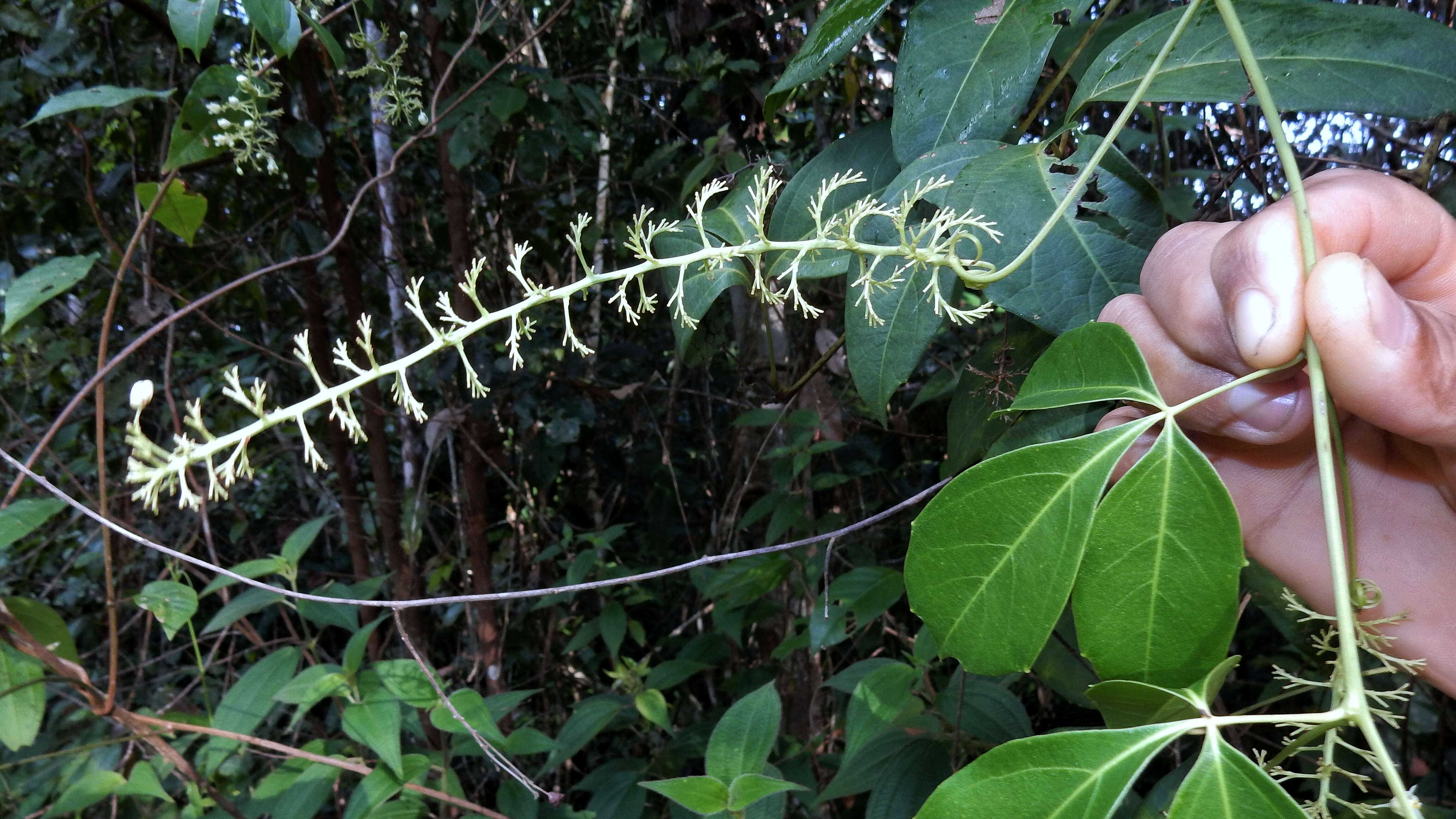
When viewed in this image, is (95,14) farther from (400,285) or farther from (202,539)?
(202,539)

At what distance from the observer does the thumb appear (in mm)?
476

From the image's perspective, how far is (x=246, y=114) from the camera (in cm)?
129

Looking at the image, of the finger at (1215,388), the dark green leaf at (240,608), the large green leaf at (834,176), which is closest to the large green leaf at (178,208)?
the dark green leaf at (240,608)

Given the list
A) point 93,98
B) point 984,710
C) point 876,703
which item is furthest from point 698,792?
point 93,98

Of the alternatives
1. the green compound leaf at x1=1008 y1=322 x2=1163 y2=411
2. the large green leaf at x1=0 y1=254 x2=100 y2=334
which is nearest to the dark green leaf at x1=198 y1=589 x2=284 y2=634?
the large green leaf at x1=0 y1=254 x2=100 y2=334

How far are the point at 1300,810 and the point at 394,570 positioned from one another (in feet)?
6.66

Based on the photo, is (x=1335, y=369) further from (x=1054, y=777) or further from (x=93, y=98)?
(x=93, y=98)

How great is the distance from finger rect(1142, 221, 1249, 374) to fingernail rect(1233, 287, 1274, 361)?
7cm

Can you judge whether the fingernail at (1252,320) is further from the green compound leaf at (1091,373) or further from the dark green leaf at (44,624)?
the dark green leaf at (44,624)

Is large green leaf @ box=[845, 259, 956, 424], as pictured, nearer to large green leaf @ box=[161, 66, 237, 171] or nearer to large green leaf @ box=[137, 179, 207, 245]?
large green leaf @ box=[161, 66, 237, 171]

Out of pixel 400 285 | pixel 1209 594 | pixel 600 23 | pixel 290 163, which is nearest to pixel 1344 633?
pixel 1209 594

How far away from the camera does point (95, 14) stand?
2088 millimetres

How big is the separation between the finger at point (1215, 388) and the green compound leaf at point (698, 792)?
0.66 meters

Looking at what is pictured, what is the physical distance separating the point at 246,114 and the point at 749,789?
1.24 meters
